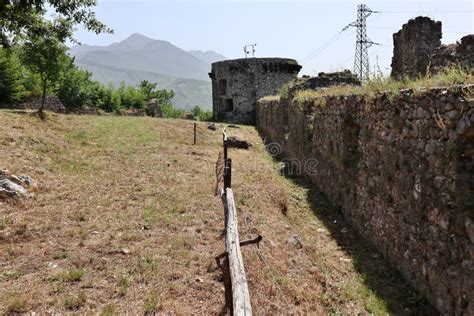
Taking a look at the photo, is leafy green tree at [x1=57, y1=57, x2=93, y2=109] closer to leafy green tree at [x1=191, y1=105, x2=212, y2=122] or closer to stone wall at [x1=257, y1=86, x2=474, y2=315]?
leafy green tree at [x1=191, y1=105, x2=212, y2=122]

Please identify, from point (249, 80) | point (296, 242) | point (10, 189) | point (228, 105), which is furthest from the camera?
point (228, 105)

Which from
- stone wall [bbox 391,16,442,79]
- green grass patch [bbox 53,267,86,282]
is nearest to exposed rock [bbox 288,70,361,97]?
→ stone wall [bbox 391,16,442,79]

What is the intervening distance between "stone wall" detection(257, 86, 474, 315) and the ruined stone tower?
26982 millimetres

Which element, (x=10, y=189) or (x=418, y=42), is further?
(x=418, y=42)

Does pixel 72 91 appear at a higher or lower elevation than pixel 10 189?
higher

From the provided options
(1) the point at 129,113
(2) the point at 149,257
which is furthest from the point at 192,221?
(1) the point at 129,113

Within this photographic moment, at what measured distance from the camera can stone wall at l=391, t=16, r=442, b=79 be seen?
37.2 feet

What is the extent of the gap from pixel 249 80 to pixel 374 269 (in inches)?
1238

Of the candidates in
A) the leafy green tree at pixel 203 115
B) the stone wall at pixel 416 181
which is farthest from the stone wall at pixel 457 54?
the leafy green tree at pixel 203 115

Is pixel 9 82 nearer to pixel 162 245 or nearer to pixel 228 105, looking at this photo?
pixel 228 105

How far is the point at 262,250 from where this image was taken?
21.1 feet

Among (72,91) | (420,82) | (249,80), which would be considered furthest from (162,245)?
(72,91)

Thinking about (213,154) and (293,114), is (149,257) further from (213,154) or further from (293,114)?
(293,114)

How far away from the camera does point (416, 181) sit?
5.62 meters
